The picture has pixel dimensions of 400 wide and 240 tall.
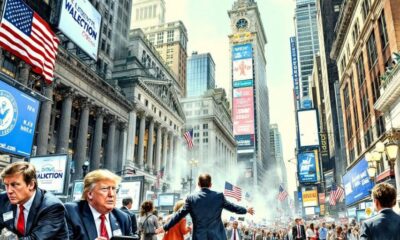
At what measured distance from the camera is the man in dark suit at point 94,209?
3592 mm

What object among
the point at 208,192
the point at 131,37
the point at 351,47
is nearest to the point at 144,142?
the point at 131,37

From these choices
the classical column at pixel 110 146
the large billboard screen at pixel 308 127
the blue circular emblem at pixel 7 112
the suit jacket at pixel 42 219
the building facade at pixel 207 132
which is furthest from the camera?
the building facade at pixel 207 132

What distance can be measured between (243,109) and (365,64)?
159 m

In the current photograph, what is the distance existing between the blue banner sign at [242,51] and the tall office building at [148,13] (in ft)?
201

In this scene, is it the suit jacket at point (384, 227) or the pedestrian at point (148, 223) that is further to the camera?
the pedestrian at point (148, 223)

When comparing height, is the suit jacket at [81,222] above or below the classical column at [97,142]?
below

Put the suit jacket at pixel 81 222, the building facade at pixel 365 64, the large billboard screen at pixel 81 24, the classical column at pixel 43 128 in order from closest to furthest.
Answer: the suit jacket at pixel 81 222
the large billboard screen at pixel 81 24
the building facade at pixel 365 64
the classical column at pixel 43 128

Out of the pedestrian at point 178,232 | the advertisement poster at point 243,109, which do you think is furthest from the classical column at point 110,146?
the advertisement poster at point 243,109

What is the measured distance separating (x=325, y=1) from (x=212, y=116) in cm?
5775

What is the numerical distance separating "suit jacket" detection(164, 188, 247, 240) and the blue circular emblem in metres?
6.14

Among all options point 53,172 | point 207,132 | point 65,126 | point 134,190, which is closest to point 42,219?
point 53,172

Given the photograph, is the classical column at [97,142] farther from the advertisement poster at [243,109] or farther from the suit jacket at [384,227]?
the advertisement poster at [243,109]

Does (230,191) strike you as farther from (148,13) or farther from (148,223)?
(148,13)

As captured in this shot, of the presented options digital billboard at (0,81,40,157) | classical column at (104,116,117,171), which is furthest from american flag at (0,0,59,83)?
classical column at (104,116,117,171)
